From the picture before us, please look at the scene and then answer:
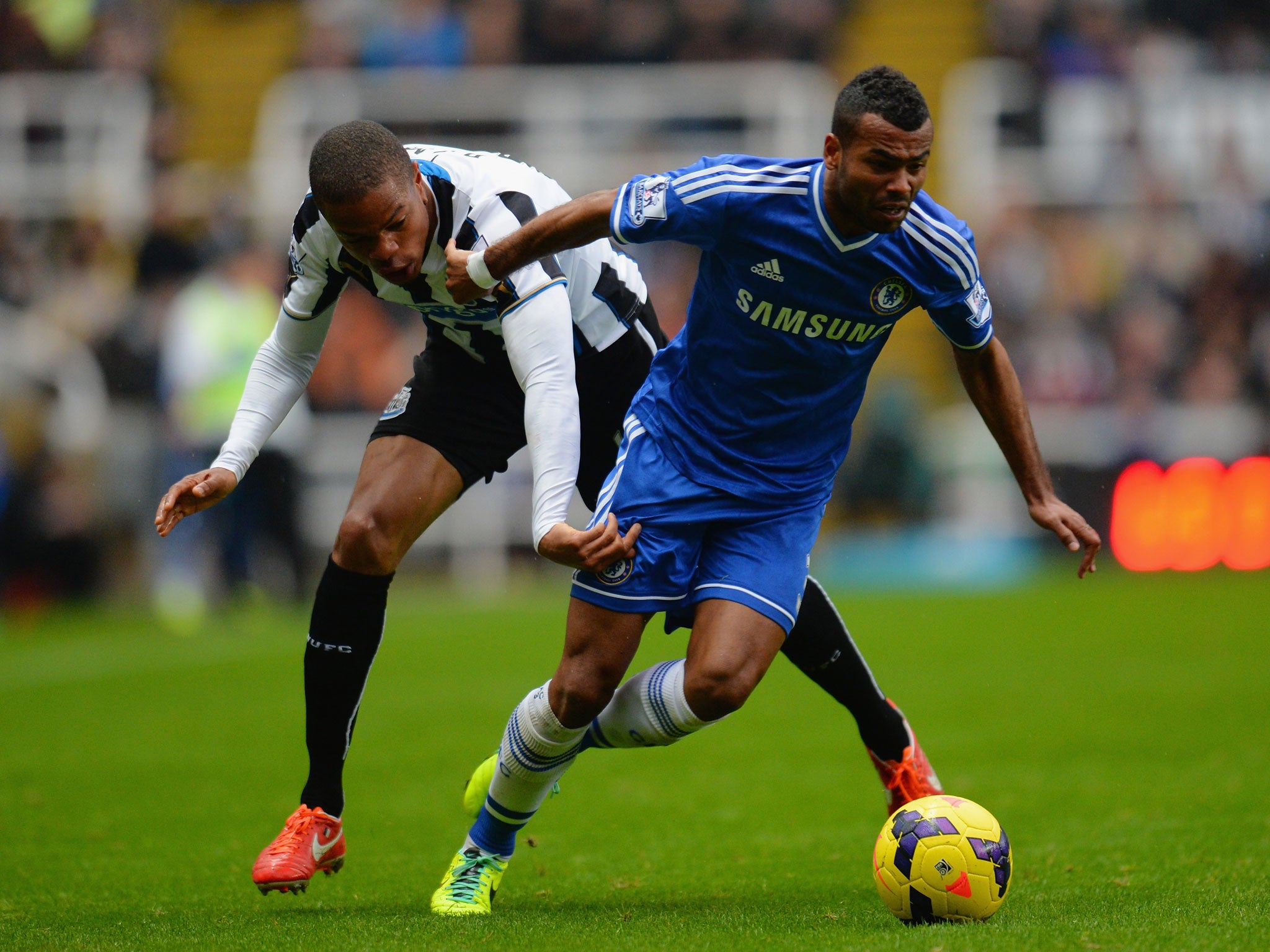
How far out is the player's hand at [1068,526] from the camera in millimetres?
4508

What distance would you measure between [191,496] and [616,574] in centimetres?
125

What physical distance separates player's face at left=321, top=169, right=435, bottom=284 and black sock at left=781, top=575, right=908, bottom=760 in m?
1.60

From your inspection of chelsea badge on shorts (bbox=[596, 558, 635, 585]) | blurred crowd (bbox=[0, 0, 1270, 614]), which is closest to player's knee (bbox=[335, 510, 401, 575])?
chelsea badge on shorts (bbox=[596, 558, 635, 585])

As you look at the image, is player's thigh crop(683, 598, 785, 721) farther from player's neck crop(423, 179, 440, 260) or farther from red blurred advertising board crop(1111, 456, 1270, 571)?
red blurred advertising board crop(1111, 456, 1270, 571)

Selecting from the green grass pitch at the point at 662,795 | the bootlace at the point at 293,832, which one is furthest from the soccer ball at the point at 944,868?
the bootlace at the point at 293,832

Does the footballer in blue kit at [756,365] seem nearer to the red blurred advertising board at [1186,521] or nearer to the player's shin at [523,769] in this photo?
the player's shin at [523,769]

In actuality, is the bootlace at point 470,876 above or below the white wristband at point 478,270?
below

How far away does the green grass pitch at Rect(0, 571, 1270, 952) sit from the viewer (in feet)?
13.5

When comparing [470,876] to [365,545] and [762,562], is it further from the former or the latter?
[762,562]

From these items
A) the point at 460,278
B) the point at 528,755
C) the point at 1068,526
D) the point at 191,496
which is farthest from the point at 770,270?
the point at 191,496

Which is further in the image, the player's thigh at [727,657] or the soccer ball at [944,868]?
the player's thigh at [727,657]

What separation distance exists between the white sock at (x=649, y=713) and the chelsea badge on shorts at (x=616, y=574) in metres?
0.31

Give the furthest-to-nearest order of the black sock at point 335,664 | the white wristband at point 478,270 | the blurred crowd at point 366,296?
the blurred crowd at point 366,296
the black sock at point 335,664
the white wristband at point 478,270

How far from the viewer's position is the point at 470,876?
457 cm
